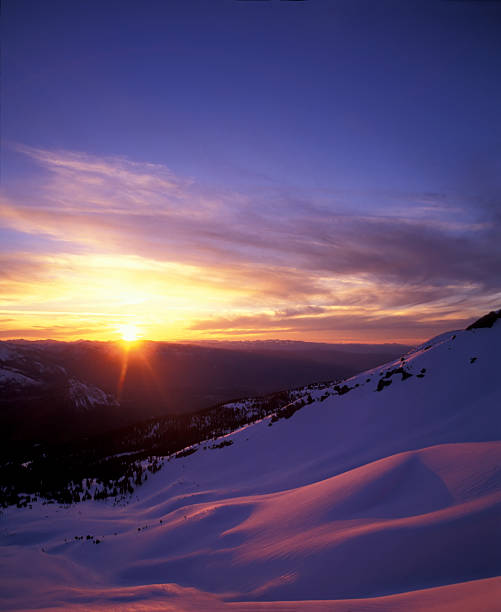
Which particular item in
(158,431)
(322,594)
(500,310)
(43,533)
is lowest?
(158,431)

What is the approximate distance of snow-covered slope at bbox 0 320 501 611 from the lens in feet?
16.0

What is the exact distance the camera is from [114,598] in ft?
19.8

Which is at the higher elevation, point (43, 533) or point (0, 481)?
→ point (43, 533)

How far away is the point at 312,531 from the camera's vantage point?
7094 mm

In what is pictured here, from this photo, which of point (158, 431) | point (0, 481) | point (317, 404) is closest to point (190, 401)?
point (158, 431)

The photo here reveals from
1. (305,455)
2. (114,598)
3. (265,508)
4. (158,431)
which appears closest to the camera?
(114,598)

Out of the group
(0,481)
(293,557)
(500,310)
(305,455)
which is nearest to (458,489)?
(293,557)

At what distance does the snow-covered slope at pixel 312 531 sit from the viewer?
488 cm

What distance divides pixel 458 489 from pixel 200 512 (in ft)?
27.7

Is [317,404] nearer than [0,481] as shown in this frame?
Yes

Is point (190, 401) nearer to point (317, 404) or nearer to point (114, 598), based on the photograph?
point (317, 404)

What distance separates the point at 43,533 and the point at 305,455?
39.1 feet

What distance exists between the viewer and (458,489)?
6816 mm

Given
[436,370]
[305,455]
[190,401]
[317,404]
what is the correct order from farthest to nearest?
[190,401]
[317,404]
[436,370]
[305,455]
